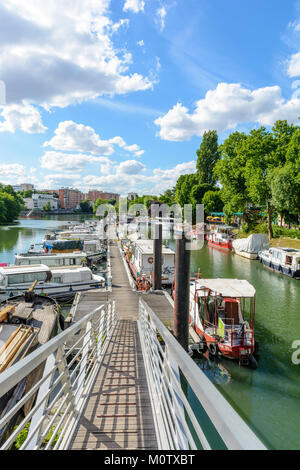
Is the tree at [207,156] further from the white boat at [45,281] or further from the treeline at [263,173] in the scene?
the white boat at [45,281]

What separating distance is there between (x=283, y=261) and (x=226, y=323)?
1779 centimetres

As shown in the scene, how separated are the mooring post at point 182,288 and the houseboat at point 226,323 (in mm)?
2104

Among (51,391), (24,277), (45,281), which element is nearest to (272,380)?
(51,391)

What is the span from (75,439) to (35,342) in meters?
6.23

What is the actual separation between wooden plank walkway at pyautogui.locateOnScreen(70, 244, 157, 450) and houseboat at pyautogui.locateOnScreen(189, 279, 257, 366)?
509cm

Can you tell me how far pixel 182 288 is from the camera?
9.26 meters

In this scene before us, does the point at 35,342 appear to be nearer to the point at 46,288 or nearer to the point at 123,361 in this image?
the point at 123,361

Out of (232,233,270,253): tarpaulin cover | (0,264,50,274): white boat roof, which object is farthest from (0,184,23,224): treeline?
(0,264,50,274): white boat roof

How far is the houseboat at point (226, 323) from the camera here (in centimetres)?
1076

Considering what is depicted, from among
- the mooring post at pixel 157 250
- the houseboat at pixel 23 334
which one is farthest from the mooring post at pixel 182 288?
the mooring post at pixel 157 250

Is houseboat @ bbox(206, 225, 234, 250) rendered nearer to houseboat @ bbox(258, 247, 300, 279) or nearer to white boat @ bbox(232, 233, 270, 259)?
white boat @ bbox(232, 233, 270, 259)

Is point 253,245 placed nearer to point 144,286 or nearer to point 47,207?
point 144,286
